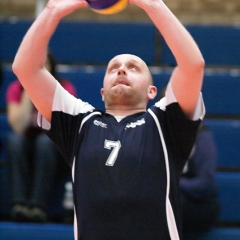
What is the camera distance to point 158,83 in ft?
12.1

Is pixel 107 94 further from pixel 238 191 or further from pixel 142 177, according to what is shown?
pixel 238 191

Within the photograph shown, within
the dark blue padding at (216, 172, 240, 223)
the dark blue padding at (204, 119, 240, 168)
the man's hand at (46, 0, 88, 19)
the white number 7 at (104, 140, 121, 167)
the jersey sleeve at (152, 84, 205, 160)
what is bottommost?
the dark blue padding at (216, 172, 240, 223)

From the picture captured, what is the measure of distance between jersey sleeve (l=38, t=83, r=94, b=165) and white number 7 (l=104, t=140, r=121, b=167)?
0.43 ft

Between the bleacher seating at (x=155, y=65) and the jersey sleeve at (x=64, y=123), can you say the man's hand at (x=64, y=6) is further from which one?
the bleacher seating at (x=155, y=65)

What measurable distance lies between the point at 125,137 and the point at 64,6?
18.4 inches

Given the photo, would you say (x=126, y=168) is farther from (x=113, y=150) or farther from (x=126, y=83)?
(x=126, y=83)

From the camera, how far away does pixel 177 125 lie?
71.7 inches

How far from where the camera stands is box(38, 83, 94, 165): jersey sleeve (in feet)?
6.21

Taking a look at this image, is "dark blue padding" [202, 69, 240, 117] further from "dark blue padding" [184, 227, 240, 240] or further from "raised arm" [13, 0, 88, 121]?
"raised arm" [13, 0, 88, 121]

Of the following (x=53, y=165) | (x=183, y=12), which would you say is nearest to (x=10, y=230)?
(x=53, y=165)

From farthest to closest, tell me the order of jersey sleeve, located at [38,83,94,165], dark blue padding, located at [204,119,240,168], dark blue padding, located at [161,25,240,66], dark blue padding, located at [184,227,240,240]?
dark blue padding, located at [161,25,240,66] < dark blue padding, located at [204,119,240,168] < dark blue padding, located at [184,227,240,240] < jersey sleeve, located at [38,83,94,165]

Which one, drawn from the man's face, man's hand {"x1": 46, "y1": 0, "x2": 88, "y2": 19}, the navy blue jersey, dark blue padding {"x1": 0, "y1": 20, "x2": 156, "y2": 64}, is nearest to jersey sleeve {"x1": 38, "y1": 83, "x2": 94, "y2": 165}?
the navy blue jersey

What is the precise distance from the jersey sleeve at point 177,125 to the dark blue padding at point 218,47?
89.3 inches

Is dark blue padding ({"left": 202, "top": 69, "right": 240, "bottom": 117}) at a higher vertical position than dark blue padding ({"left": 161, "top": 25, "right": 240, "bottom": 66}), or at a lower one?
lower
